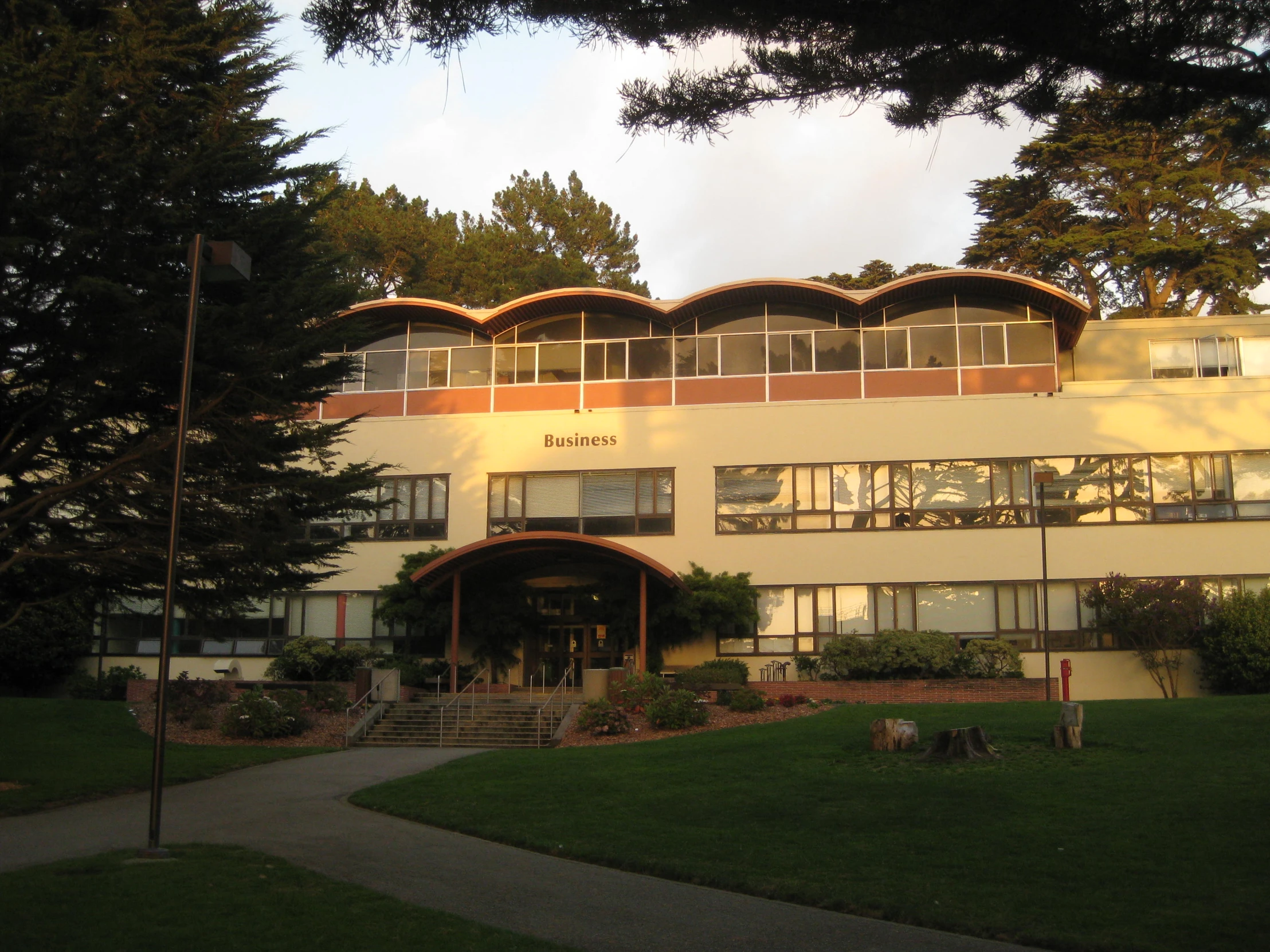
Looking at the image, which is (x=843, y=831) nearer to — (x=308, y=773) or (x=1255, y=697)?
(x=308, y=773)

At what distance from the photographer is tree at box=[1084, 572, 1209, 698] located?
27734 millimetres

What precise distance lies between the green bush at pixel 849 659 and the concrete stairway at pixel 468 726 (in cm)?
642

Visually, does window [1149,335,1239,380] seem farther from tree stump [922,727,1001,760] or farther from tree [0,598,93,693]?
tree [0,598,93,693]

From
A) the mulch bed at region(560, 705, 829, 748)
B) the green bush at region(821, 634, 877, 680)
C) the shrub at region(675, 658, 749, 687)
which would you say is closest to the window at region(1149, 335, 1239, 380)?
the green bush at region(821, 634, 877, 680)

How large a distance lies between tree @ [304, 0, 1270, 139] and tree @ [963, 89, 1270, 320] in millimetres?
35002

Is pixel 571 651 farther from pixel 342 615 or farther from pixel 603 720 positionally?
pixel 603 720

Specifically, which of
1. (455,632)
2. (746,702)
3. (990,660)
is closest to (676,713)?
(746,702)

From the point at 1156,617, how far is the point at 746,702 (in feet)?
33.9

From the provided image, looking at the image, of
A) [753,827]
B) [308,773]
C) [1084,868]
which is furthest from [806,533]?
[1084,868]

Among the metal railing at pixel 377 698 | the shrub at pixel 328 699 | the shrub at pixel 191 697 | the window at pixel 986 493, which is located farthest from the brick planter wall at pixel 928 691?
the shrub at pixel 191 697

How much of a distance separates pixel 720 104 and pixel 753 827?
7.06 metres

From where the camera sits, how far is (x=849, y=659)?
27766 mm

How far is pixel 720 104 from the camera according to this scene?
A: 862 cm

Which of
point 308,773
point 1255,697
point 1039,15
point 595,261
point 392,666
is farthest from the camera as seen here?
point 595,261
